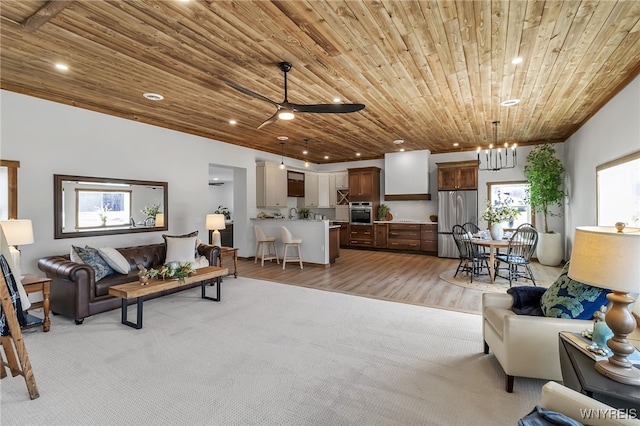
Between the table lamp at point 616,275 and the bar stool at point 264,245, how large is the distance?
20.0 feet

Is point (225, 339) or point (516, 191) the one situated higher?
point (516, 191)

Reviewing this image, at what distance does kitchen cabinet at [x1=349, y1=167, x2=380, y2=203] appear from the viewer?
935 centimetres

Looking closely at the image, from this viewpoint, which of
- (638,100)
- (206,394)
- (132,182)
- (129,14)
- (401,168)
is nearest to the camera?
(206,394)

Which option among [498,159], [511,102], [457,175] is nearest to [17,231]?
[511,102]

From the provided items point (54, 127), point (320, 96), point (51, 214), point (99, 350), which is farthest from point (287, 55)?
point (51, 214)

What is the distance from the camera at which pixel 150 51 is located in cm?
304

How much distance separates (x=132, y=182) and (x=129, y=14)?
3412mm

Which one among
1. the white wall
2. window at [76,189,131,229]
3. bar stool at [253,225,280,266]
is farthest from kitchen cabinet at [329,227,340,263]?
the white wall

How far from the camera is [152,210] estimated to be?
5.57 m

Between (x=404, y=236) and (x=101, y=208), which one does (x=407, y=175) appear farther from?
(x=101, y=208)

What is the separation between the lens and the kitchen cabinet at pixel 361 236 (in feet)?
30.8

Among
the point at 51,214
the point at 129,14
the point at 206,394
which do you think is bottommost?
the point at 206,394

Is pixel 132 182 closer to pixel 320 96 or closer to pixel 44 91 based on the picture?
pixel 44 91

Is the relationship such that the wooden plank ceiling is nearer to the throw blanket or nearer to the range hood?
the throw blanket
